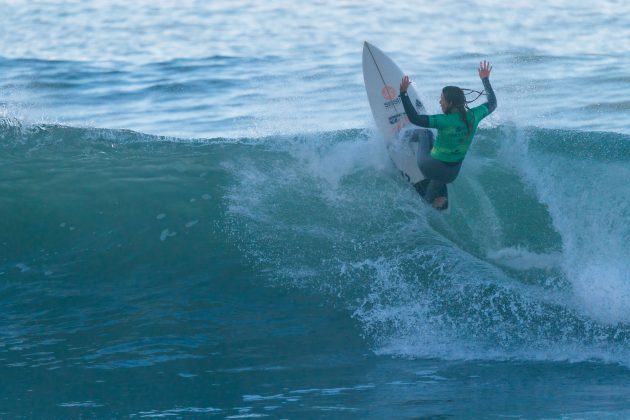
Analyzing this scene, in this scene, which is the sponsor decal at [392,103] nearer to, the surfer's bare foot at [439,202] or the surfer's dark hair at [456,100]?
the surfer's bare foot at [439,202]

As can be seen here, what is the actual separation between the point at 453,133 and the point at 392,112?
5.04ft

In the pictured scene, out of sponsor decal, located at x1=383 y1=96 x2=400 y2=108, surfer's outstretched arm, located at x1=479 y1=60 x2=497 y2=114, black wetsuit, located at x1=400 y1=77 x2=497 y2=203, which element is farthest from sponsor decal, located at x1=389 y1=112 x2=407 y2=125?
surfer's outstretched arm, located at x1=479 y1=60 x2=497 y2=114

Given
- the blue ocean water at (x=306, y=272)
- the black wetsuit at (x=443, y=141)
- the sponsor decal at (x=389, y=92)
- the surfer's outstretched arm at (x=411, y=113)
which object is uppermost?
the sponsor decal at (x=389, y=92)

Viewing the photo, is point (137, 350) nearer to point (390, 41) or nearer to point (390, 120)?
point (390, 120)

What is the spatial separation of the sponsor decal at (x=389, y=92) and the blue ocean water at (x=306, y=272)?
483mm

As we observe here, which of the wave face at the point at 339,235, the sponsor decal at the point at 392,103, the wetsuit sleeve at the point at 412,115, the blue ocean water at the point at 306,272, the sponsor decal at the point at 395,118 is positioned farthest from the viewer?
the sponsor decal at the point at 392,103

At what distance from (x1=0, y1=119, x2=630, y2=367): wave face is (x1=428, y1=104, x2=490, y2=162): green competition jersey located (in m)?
0.79

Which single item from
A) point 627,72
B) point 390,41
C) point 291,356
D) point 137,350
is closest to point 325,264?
point 291,356

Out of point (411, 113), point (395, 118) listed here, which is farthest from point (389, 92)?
point (411, 113)

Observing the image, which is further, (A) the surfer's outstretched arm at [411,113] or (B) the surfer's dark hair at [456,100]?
(B) the surfer's dark hair at [456,100]

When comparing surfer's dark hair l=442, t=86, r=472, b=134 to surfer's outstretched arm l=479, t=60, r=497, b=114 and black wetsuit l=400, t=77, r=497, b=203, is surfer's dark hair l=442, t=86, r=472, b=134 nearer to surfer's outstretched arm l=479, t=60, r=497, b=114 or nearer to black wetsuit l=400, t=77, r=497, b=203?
black wetsuit l=400, t=77, r=497, b=203

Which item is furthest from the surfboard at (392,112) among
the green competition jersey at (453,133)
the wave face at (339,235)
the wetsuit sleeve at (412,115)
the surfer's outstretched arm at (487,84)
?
the wetsuit sleeve at (412,115)

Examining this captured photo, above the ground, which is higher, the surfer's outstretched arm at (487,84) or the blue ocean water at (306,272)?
the surfer's outstretched arm at (487,84)

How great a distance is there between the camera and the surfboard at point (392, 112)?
945 centimetres
